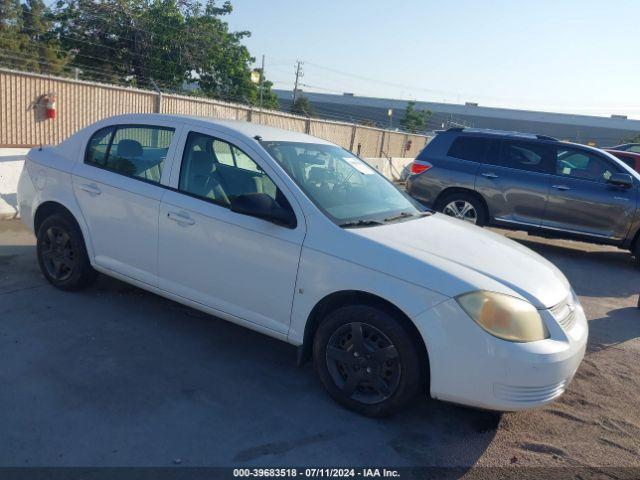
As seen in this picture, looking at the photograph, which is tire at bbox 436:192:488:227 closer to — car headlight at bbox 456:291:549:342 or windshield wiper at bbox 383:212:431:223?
windshield wiper at bbox 383:212:431:223

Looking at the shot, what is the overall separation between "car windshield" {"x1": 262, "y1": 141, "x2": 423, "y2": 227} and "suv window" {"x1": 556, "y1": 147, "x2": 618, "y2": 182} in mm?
5274

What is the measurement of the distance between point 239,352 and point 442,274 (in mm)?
1823

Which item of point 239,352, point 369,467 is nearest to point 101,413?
point 239,352

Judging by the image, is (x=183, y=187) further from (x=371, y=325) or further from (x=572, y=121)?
(x=572, y=121)

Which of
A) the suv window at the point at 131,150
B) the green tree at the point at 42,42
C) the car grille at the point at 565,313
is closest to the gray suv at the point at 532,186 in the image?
the car grille at the point at 565,313

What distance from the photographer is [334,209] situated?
13.0 ft

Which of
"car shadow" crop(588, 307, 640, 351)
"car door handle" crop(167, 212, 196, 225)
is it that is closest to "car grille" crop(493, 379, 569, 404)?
"car shadow" crop(588, 307, 640, 351)

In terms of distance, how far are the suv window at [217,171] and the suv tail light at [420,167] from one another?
5.87m

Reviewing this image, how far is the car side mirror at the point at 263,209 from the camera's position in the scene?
12.4 ft

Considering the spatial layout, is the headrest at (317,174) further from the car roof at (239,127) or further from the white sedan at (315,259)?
the car roof at (239,127)

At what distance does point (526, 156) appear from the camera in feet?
30.7

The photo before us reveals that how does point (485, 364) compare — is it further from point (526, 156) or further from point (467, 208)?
point (526, 156)

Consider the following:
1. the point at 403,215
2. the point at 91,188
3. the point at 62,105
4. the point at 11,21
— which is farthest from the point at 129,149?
the point at 11,21

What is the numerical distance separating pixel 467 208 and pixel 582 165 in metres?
A: 1.88
